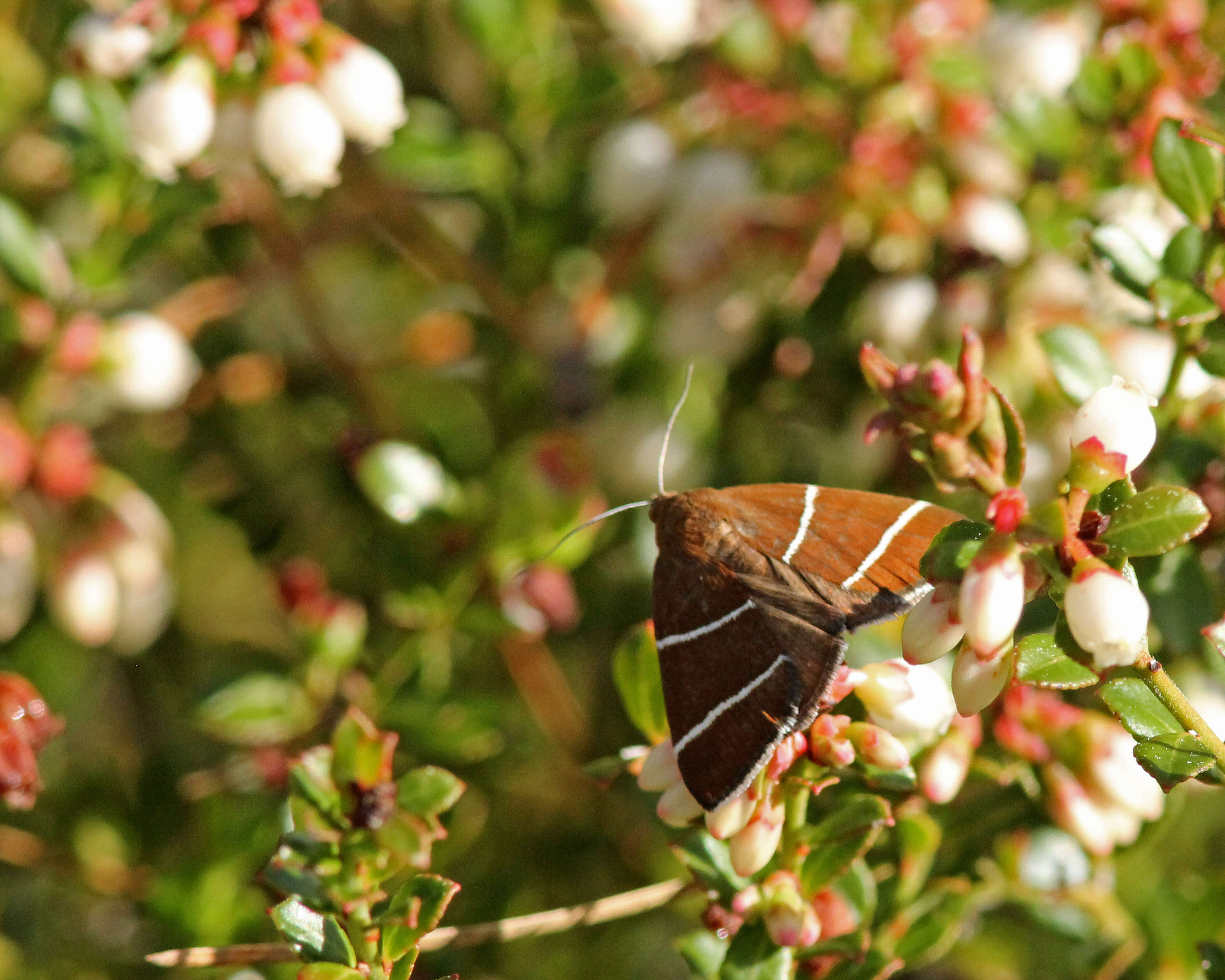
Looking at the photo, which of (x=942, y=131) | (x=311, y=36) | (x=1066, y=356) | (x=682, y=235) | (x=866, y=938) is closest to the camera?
(x=866, y=938)

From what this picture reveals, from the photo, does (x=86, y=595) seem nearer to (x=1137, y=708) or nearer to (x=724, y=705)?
(x=724, y=705)

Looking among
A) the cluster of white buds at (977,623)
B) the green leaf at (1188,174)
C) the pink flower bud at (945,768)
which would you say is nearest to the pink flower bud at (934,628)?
the cluster of white buds at (977,623)

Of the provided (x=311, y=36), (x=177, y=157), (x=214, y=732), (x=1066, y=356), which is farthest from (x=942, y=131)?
(x=214, y=732)

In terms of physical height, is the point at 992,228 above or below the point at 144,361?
above

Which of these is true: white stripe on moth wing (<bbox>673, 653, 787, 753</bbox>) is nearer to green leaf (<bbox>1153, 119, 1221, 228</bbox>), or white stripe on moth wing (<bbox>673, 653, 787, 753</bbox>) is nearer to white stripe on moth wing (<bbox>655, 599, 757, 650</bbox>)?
white stripe on moth wing (<bbox>655, 599, 757, 650</bbox>)

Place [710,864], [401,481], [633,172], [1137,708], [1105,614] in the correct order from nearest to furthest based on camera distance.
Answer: [1105,614] → [1137,708] → [710,864] → [401,481] → [633,172]

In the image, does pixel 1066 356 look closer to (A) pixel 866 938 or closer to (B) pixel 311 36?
(A) pixel 866 938

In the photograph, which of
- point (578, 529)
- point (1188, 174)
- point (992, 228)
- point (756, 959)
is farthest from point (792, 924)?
point (992, 228)

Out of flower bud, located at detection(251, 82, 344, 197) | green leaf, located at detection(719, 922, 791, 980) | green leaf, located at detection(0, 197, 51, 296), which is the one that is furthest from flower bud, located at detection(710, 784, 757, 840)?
green leaf, located at detection(0, 197, 51, 296)
